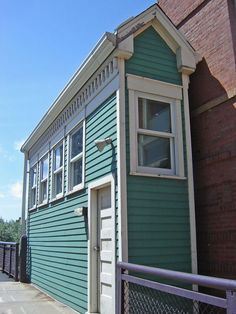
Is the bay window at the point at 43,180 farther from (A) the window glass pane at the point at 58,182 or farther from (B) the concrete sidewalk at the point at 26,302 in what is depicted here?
(B) the concrete sidewalk at the point at 26,302

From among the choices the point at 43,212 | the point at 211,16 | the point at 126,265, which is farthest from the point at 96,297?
the point at 211,16

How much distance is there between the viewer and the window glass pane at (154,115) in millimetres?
6309

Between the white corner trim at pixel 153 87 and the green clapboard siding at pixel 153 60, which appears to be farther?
the green clapboard siding at pixel 153 60

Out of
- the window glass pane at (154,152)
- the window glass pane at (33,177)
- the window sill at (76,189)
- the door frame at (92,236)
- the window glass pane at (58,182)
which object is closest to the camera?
the window glass pane at (154,152)

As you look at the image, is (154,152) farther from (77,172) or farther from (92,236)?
(77,172)

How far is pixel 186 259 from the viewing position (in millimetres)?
6016

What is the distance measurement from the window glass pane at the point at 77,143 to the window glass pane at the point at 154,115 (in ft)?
6.62

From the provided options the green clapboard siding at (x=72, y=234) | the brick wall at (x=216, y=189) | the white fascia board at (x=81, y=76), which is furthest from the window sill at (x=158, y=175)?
the white fascia board at (x=81, y=76)

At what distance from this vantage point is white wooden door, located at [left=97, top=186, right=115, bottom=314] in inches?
238

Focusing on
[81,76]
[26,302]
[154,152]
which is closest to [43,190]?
[26,302]

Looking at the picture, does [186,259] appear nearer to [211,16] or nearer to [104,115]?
[104,115]

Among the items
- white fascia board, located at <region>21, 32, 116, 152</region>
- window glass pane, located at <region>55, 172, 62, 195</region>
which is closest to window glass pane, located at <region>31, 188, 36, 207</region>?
white fascia board, located at <region>21, 32, 116, 152</region>

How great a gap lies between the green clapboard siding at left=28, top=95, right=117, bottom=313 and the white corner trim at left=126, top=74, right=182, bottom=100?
1.32 ft

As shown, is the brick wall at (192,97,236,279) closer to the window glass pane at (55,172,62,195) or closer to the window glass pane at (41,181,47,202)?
the window glass pane at (55,172,62,195)
